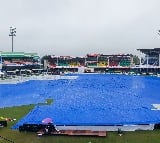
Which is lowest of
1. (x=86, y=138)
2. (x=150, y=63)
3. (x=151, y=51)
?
(x=86, y=138)

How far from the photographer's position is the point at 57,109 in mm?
39656

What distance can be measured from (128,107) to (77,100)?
856cm

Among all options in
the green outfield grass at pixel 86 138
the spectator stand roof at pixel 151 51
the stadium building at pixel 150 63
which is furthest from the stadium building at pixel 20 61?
the green outfield grass at pixel 86 138

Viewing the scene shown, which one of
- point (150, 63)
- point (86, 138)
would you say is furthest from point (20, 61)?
point (86, 138)

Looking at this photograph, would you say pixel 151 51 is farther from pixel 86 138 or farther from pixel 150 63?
pixel 86 138

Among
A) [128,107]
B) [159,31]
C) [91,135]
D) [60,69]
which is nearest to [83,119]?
[91,135]

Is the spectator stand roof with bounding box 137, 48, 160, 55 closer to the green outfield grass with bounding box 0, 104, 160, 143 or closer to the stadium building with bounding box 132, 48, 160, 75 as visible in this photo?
the stadium building with bounding box 132, 48, 160, 75

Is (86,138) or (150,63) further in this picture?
(150,63)

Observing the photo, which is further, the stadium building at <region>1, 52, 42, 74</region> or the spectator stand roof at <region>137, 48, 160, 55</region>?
the spectator stand roof at <region>137, 48, 160, 55</region>

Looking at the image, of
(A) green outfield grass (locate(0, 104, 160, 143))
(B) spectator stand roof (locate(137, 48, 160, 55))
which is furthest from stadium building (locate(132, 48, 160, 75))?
(A) green outfield grass (locate(0, 104, 160, 143))

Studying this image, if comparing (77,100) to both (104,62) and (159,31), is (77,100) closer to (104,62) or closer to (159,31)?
(159,31)

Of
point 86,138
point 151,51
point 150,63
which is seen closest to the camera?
point 86,138

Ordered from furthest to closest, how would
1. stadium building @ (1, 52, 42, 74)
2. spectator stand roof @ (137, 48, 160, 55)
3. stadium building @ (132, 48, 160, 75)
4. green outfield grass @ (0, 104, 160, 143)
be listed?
1. spectator stand roof @ (137, 48, 160, 55)
2. stadium building @ (1, 52, 42, 74)
3. stadium building @ (132, 48, 160, 75)
4. green outfield grass @ (0, 104, 160, 143)

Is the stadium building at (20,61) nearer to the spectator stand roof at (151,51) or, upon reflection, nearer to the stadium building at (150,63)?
the stadium building at (150,63)
